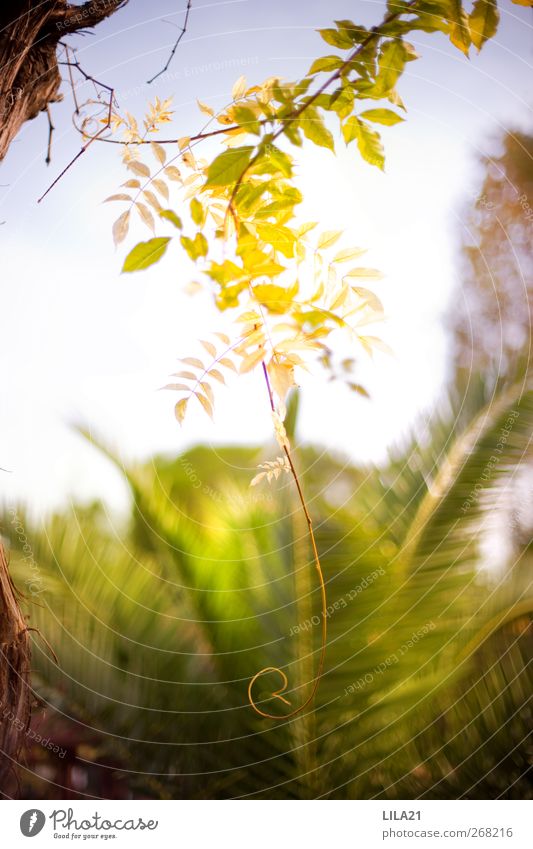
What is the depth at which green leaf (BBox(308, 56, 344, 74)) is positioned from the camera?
50 centimetres

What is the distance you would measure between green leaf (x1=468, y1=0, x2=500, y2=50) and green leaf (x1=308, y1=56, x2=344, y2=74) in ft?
0.41

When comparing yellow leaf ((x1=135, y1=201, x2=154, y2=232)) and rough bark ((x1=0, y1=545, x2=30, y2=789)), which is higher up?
yellow leaf ((x1=135, y1=201, x2=154, y2=232))

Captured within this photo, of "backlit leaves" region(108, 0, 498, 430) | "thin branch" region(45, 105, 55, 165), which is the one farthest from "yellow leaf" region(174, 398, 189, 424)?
"thin branch" region(45, 105, 55, 165)

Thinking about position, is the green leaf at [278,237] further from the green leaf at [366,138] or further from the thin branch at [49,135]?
the thin branch at [49,135]

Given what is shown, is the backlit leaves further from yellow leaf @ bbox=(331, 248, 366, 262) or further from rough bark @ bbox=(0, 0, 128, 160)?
rough bark @ bbox=(0, 0, 128, 160)

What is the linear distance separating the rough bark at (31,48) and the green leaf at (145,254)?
0.24m

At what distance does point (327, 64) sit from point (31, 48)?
0.30 metres

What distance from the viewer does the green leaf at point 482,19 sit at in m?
0.51

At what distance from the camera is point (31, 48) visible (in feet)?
1.84

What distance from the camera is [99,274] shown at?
29.0 inches

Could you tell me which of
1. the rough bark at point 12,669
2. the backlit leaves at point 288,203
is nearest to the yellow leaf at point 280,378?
the backlit leaves at point 288,203
